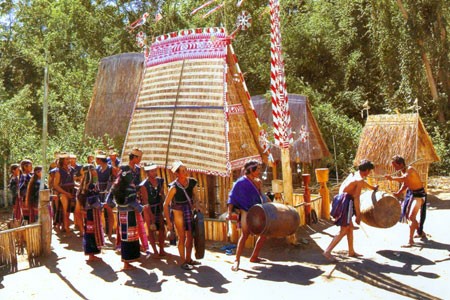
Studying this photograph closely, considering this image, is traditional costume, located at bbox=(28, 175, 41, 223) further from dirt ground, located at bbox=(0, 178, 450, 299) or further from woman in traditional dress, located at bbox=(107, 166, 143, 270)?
woman in traditional dress, located at bbox=(107, 166, 143, 270)

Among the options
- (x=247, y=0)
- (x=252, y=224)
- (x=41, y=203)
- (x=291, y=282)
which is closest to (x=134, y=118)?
(x=41, y=203)

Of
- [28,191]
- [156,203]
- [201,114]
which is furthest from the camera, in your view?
[201,114]

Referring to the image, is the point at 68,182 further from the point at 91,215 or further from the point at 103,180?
the point at 91,215

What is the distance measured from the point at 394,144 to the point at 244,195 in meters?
6.67

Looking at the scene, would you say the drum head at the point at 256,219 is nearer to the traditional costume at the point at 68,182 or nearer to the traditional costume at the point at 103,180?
the traditional costume at the point at 103,180

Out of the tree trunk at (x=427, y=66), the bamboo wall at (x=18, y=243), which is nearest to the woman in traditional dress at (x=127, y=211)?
the bamboo wall at (x=18, y=243)

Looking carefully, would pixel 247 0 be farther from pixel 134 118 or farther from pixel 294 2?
pixel 134 118

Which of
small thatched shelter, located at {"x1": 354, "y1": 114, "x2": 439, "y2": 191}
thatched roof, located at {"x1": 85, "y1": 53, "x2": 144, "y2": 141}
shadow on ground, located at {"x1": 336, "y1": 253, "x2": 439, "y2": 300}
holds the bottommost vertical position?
shadow on ground, located at {"x1": 336, "y1": 253, "x2": 439, "y2": 300}

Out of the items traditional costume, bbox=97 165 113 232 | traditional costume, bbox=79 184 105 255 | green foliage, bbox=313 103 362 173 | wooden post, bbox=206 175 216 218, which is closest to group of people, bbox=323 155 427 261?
wooden post, bbox=206 175 216 218

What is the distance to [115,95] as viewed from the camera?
58.7 feet

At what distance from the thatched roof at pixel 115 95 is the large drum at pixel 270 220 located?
11.3m

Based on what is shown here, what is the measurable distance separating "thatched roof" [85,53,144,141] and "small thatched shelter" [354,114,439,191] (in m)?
8.50

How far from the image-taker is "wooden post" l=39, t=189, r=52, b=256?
25.4 feet

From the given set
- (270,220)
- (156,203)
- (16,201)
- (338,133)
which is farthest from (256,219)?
(338,133)
